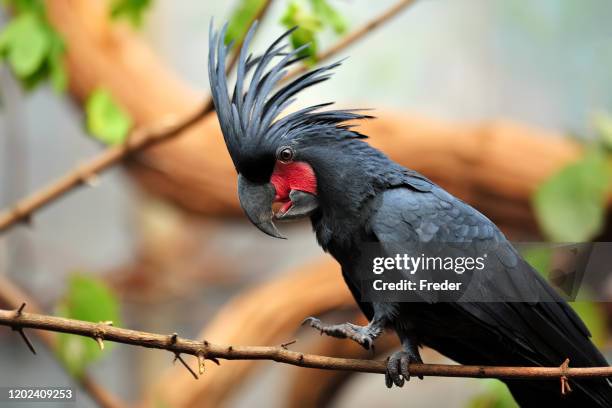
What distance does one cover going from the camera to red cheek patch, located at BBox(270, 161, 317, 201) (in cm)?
128

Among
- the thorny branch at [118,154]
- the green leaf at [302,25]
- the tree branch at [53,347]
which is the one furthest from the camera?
the tree branch at [53,347]

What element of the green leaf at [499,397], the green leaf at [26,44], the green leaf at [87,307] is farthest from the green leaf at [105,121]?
the green leaf at [499,397]

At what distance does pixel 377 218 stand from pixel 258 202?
21 cm

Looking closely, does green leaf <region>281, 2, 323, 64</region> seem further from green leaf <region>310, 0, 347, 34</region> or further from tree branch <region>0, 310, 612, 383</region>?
tree branch <region>0, 310, 612, 383</region>

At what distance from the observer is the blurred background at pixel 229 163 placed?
2.28 meters

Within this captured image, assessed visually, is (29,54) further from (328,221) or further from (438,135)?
(438,135)

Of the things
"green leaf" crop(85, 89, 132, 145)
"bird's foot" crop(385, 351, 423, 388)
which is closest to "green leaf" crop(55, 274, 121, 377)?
"green leaf" crop(85, 89, 132, 145)

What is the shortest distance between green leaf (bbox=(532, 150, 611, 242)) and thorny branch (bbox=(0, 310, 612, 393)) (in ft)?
4.03

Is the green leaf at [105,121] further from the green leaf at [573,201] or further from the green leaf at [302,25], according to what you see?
the green leaf at [573,201]

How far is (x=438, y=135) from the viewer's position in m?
2.78

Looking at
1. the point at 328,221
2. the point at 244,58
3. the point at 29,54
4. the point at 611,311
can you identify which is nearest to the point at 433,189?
the point at 328,221

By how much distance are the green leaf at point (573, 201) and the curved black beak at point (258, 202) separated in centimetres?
129

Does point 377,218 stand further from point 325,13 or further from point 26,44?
point 26,44

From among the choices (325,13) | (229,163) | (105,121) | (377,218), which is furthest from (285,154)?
(229,163)
